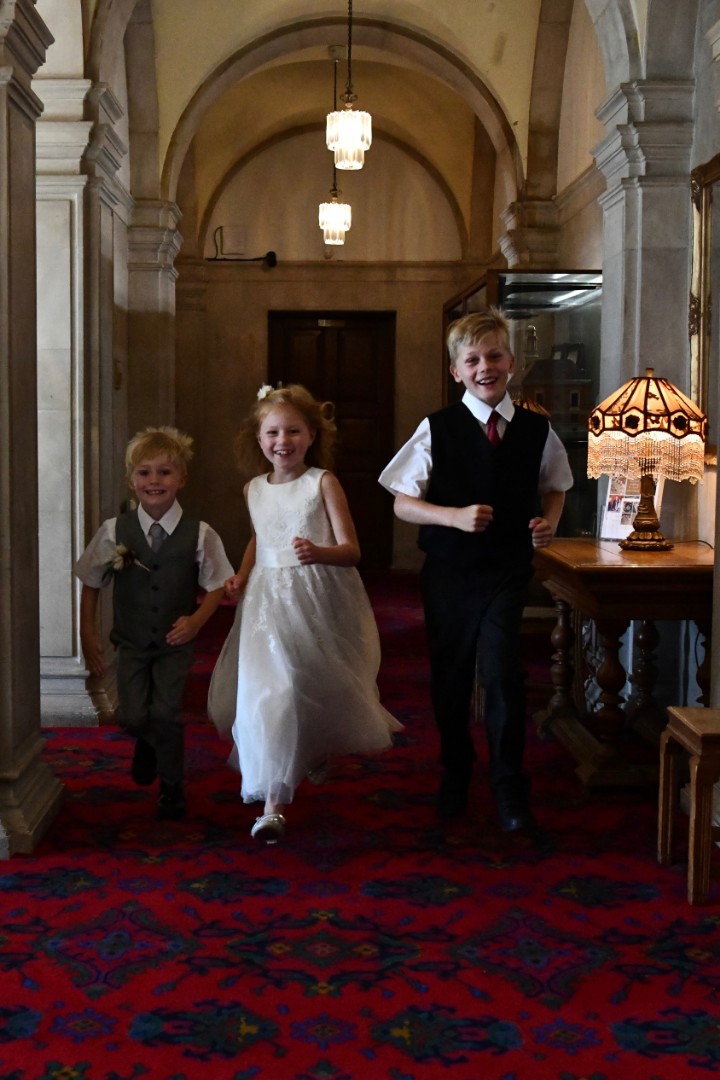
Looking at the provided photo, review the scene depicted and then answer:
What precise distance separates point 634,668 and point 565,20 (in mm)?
5300

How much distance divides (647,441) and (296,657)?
191cm

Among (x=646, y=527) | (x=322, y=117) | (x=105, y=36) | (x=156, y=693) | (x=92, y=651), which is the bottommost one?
(x=156, y=693)

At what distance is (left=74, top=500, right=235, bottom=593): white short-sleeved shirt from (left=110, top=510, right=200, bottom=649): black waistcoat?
3 cm

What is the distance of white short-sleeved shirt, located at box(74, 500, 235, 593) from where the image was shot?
13.8 feet

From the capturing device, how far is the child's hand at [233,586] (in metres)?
4.08

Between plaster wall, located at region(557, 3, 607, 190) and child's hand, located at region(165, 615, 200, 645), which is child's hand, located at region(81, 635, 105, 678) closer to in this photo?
child's hand, located at region(165, 615, 200, 645)

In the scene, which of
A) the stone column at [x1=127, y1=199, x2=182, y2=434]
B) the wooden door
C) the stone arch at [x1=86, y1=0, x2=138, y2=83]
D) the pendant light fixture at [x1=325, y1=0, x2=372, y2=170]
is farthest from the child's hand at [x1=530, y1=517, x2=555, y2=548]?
the wooden door

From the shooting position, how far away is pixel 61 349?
19.1 feet

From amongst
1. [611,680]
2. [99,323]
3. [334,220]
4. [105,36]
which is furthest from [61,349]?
[334,220]

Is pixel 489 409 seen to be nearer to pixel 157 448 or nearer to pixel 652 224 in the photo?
pixel 157 448

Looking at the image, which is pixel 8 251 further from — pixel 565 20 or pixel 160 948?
pixel 565 20

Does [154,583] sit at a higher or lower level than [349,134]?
lower

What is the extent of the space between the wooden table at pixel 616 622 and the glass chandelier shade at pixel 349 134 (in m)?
4.73

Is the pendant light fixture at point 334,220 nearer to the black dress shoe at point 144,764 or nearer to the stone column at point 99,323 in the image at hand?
the stone column at point 99,323
